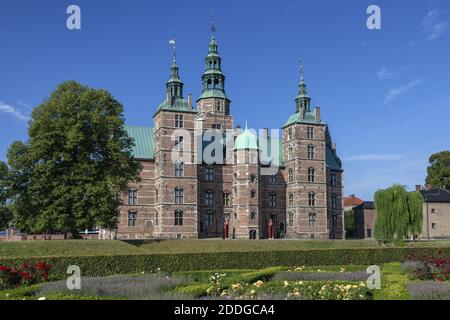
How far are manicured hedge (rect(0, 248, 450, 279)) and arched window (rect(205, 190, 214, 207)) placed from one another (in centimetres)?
2902

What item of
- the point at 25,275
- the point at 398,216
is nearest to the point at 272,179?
the point at 398,216

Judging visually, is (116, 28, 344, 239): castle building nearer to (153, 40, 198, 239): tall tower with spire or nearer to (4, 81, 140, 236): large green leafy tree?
(153, 40, 198, 239): tall tower with spire

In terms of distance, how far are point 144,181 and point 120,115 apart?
16.8m

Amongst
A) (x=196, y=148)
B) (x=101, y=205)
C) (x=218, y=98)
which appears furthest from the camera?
(x=218, y=98)

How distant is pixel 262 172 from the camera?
61.9 m

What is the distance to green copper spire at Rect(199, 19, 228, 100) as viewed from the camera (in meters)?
66.4

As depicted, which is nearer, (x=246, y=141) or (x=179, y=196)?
(x=179, y=196)

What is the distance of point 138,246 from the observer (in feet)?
139

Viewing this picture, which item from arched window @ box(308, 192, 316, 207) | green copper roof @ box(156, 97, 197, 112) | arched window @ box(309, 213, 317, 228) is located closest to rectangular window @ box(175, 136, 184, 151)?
green copper roof @ box(156, 97, 197, 112)

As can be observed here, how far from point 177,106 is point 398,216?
91.7 feet

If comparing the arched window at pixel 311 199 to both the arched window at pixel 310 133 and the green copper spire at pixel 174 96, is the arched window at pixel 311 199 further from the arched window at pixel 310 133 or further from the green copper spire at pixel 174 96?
the green copper spire at pixel 174 96

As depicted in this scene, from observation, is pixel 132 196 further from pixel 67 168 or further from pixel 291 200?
pixel 291 200
